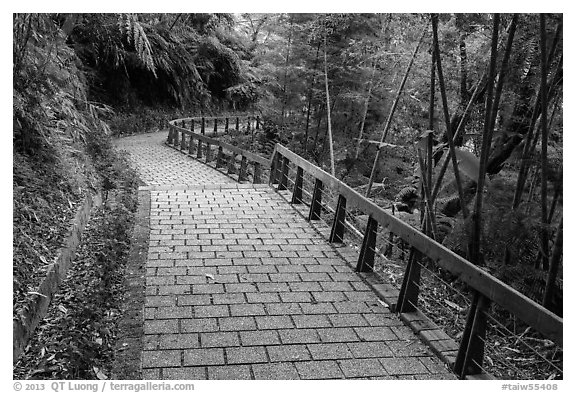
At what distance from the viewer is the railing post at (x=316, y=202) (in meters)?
7.16

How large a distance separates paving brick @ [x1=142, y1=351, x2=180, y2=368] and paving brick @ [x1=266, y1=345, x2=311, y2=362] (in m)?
0.62

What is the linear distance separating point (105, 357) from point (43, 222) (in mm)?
2018

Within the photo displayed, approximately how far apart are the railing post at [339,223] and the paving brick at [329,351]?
2.58 m

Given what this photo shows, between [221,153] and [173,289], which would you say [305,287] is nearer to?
[173,289]

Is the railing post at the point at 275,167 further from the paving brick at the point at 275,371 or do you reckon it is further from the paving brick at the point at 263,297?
the paving brick at the point at 275,371

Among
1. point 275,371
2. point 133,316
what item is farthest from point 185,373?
point 133,316

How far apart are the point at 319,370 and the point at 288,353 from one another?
0.29 m

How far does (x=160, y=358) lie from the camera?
11.3ft

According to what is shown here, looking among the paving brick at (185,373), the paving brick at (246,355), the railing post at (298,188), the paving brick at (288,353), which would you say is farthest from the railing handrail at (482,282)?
the railing post at (298,188)

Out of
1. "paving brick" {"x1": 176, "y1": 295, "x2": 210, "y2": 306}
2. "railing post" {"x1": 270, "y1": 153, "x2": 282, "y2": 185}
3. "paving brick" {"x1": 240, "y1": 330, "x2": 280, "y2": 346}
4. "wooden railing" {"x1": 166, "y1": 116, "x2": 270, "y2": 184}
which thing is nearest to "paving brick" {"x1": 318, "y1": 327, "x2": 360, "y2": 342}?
"paving brick" {"x1": 240, "y1": 330, "x2": 280, "y2": 346}

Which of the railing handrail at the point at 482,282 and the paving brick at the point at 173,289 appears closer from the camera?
the railing handrail at the point at 482,282

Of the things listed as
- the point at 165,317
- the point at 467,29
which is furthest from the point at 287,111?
the point at 165,317

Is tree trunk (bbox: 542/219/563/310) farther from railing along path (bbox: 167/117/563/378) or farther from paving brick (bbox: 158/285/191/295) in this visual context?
paving brick (bbox: 158/285/191/295)

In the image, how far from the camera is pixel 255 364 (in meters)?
3.43
